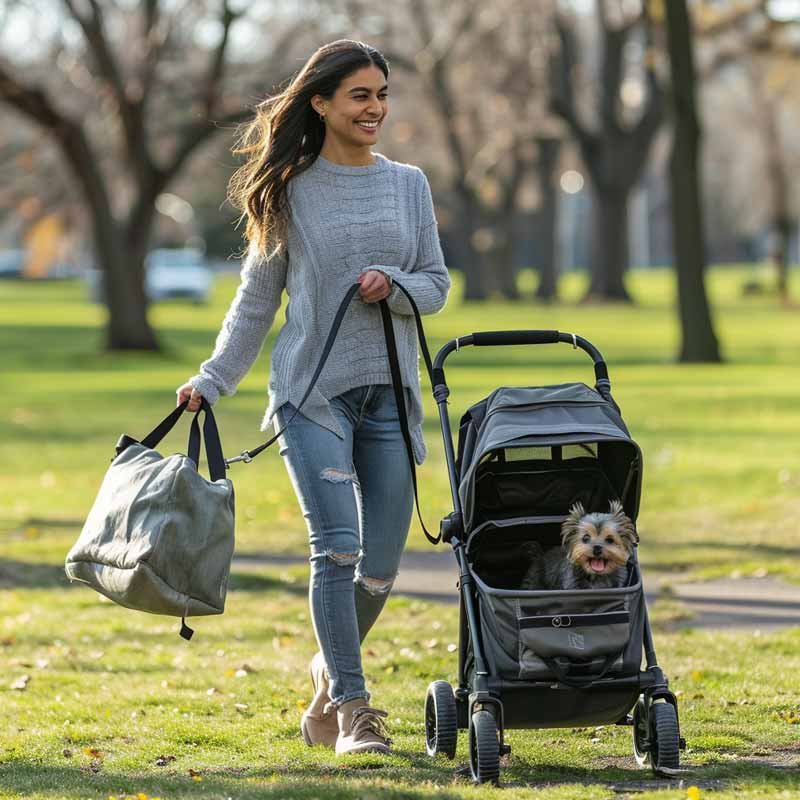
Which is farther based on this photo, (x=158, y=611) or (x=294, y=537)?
(x=294, y=537)

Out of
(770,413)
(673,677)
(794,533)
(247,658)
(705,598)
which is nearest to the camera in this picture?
(673,677)

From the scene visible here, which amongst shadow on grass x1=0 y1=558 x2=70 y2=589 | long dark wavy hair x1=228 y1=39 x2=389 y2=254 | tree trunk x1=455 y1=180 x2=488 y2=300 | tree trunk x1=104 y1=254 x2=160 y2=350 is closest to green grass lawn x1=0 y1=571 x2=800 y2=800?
shadow on grass x1=0 y1=558 x2=70 y2=589

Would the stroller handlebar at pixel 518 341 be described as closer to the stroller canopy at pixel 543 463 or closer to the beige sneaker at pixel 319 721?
the stroller canopy at pixel 543 463

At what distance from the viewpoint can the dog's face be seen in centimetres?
516

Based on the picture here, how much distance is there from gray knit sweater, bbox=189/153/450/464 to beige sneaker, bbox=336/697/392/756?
80 cm

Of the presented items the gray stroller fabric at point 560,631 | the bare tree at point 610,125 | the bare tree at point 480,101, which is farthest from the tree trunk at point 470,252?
the gray stroller fabric at point 560,631

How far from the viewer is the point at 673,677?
23.5 feet

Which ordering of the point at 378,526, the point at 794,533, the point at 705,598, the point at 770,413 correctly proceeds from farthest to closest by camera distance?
the point at 770,413, the point at 794,533, the point at 705,598, the point at 378,526

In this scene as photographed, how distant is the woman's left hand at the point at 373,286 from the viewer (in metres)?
5.41

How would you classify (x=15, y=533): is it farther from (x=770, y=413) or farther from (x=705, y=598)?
(x=770, y=413)

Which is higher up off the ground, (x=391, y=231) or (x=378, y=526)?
(x=391, y=231)

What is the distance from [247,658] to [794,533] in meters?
4.70

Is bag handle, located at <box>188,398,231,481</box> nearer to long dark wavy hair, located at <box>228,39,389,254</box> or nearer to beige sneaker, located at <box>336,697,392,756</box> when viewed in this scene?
long dark wavy hair, located at <box>228,39,389,254</box>

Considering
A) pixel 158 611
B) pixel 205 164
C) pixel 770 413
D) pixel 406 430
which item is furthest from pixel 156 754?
pixel 205 164
